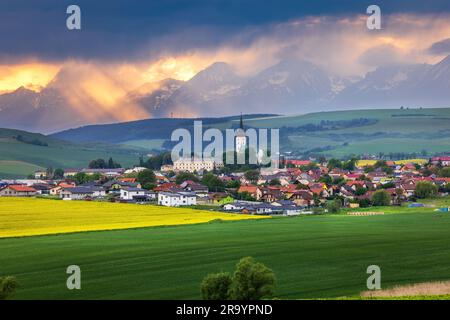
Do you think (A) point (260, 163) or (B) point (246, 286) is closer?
(B) point (246, 286)

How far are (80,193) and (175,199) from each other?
14024 millimetres

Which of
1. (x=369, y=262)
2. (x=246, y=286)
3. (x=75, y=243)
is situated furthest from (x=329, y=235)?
(x=246, y=286)

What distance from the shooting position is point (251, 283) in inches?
938

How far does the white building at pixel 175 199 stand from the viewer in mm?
75812

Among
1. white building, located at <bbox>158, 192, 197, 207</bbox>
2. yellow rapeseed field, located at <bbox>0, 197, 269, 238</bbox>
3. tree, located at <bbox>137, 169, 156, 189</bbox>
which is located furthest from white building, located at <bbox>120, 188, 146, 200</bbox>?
yellow rapeseed field, located at <bbox>0, 197, 269, 238</bbox>

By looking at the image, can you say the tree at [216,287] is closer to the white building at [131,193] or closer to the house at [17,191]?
the white building at [131,193]

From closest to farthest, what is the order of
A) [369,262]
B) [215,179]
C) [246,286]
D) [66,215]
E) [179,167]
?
[246,286] → [369,262] → [66,215] → [215,179] → [179,167]

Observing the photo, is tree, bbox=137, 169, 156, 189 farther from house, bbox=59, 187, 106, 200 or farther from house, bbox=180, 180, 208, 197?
house, bbox=59, 187, 106, 200

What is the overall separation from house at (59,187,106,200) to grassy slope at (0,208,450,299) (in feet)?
113

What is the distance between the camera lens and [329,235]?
45.2m

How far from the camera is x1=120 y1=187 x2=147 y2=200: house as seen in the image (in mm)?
82106

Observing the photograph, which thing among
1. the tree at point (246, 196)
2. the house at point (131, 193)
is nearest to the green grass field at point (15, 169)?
the house at point (131, 193)

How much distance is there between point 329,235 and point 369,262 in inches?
431
